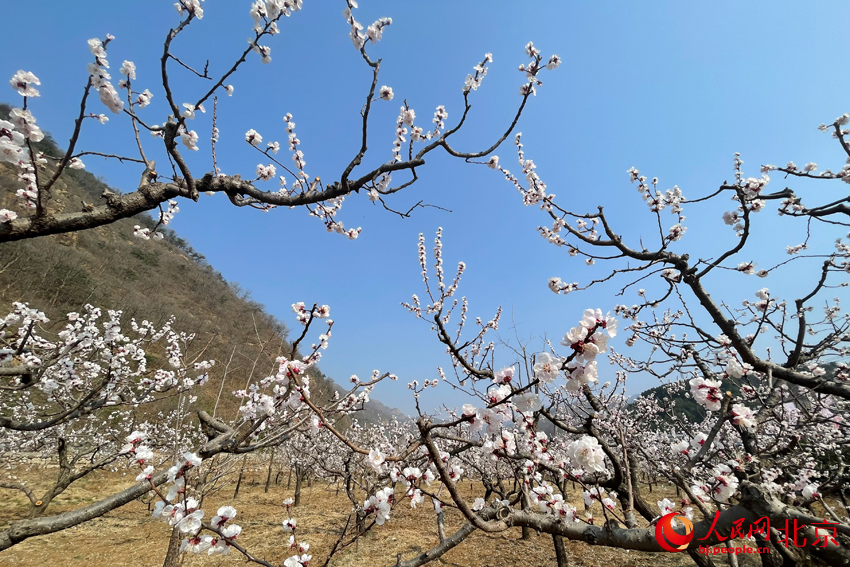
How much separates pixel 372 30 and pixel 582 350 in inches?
104

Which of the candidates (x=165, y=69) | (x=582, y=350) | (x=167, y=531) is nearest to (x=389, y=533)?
(x=167, y=531)

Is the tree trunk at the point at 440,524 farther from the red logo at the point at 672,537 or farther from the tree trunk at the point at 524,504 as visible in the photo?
the red logo at the point at 672,537

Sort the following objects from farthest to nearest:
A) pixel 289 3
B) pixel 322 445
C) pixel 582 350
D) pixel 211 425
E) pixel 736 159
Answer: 1. pixel 322 445
2. pixel 736 159
3. pixel 211 425
4. pixel 289 3
5. pixel 582 350

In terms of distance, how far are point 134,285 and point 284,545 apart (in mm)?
40494

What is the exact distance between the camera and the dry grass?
24.2 feet

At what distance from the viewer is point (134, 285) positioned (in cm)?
3562

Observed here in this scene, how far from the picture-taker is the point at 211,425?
2488 millimetres

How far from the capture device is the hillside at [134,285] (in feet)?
74.5

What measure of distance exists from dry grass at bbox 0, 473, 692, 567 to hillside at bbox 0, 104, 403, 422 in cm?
468

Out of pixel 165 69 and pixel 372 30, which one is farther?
pixel 372 30

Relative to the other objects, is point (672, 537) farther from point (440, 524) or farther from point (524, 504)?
point (440, 524)

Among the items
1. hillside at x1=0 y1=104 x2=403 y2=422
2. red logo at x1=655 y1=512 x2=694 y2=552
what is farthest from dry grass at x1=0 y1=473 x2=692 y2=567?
red logo at x1=655 y1=512 x2=694 y2=552

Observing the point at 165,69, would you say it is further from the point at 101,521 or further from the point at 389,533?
the point at 101,521

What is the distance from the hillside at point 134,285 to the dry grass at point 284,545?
4.68 m
